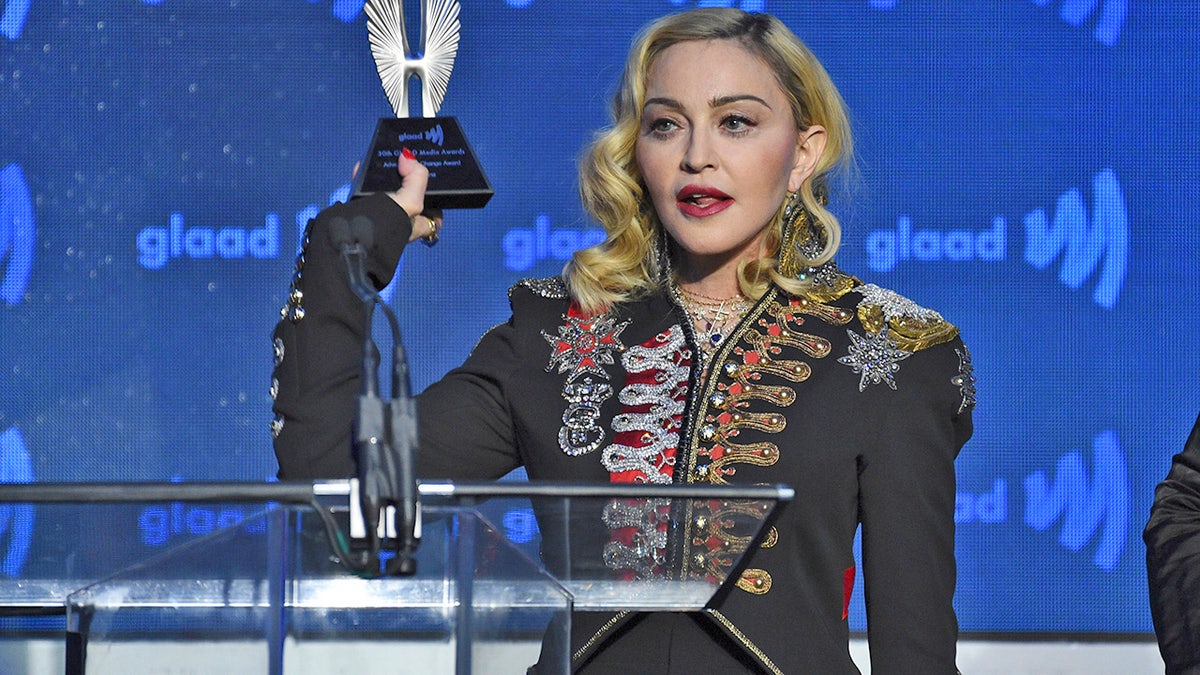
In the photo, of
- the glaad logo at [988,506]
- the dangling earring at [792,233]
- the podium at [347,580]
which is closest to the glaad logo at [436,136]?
the dangling earring at [792,233]

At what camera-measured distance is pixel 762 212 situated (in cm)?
183

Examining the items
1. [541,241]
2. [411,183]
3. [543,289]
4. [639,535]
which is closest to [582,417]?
[543,289]

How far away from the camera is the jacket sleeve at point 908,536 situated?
64.0 inches

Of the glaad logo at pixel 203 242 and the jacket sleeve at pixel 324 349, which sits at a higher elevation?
the glaad logo at pixel 203 242

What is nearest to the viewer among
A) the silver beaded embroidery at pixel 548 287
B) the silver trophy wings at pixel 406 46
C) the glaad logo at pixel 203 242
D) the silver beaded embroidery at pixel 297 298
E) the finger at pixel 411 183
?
the silver beaded embroidery at pixel 297 298

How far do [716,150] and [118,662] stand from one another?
0.99m

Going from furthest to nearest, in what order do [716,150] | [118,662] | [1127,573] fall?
1. [1127,573]
2. [716,150]
3. [118,662]

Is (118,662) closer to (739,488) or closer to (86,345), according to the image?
(739,488)

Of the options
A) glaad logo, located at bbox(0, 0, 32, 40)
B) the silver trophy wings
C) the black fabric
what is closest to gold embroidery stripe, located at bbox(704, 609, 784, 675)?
the black fabric

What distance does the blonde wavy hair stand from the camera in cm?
187

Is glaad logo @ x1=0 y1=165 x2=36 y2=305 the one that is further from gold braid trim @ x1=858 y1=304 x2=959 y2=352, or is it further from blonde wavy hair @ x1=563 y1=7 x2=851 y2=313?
gold braid trim @ x1=858 y1=304 x2=959 y2=352

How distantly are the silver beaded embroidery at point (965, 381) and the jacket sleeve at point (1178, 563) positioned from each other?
0.25 meters

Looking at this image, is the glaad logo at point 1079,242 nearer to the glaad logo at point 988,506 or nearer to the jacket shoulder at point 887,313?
the glaad logo at point 988,506

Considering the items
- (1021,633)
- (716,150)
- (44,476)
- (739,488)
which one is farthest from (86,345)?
(739,488)
